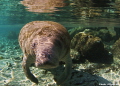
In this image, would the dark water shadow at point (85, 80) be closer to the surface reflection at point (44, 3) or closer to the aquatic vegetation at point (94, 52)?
the aquatic vegetation at point (94, 52)

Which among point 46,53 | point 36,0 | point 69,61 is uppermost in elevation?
point 36,0

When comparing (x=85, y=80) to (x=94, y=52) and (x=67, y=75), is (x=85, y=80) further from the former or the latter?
(x=94, y=52)

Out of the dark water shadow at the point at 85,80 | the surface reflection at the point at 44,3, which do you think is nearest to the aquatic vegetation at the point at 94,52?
the dark water shadow at the point at 85,80

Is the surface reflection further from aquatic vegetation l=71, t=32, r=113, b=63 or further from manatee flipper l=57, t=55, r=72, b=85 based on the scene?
manatee flipper l=57, t=55, r=72, b=85

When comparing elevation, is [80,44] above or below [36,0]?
below

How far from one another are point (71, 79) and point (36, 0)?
744 cm

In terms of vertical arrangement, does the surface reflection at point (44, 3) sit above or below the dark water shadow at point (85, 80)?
above

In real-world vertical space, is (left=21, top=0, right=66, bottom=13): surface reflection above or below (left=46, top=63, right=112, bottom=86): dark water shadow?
above

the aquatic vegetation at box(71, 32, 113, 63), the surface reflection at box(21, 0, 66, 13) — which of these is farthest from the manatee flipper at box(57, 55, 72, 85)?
the surface reflection at box(21, 0, 66, 13)

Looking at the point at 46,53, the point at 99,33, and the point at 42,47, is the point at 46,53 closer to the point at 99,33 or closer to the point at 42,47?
the point at 42,47

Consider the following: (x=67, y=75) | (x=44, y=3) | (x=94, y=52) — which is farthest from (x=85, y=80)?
(x=44, y=3)

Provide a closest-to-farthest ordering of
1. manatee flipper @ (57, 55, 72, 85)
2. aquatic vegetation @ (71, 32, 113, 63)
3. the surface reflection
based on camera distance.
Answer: manatee flipper @ (57, 55, 72, 85), aquatic vegetation @ (71, 32, 113, 63), the surface reflection

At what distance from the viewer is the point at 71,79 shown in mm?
5301

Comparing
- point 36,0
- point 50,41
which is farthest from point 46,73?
point 36,0
